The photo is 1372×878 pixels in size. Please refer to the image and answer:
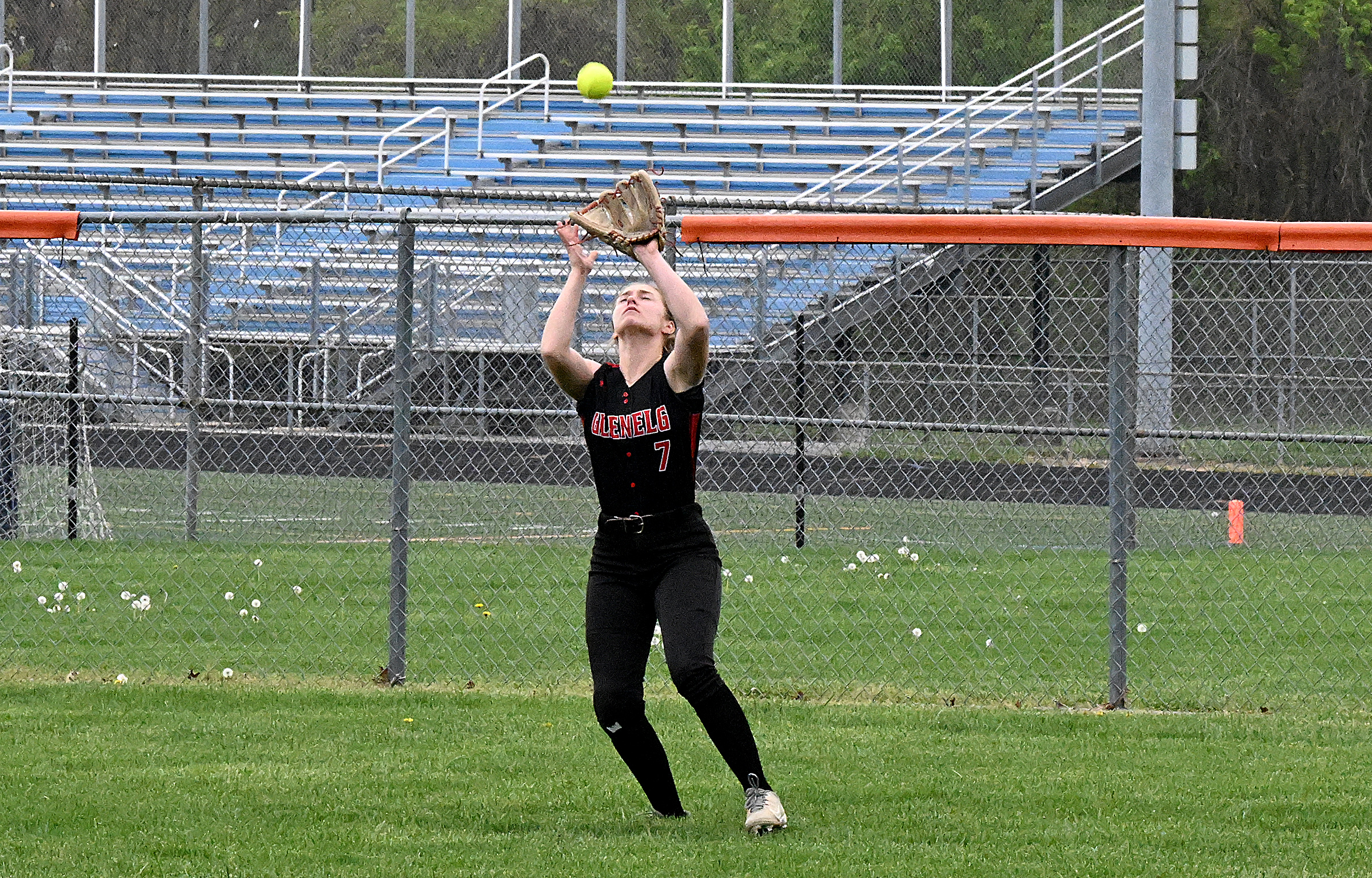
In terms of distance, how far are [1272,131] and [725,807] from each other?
89.2 feet

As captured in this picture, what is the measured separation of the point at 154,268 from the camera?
19.5 m

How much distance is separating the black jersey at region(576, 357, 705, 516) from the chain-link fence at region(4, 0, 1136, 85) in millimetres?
18901

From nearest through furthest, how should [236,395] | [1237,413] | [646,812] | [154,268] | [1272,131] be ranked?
[646,812], [236,395], [1237,413], [154,268], [1272,131]

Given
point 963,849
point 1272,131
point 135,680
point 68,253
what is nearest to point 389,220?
point 135,680

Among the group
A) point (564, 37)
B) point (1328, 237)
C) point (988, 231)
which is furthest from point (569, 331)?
point (564, 37)

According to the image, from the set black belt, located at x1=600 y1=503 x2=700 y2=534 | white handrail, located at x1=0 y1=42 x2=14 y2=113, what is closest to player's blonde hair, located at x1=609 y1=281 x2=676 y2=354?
black belt, located at x1=600 y1=503 x2=700 y2=534

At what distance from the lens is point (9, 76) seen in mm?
25781

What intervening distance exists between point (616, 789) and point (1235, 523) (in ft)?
26.5

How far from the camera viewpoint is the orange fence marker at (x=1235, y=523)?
1212 centimetres

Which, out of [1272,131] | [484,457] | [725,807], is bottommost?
[725,807]

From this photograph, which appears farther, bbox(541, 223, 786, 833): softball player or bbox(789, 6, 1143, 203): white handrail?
bbox(789, 6, 1143, 203): white handrail

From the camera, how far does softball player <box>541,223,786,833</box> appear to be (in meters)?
4.92

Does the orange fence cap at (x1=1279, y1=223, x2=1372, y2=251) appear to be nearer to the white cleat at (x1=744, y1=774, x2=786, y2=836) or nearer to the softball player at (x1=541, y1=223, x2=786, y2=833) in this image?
the softball player at (x1=541, y1=223, x2=786, y2=833)

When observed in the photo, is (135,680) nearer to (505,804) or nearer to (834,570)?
(505,804)
